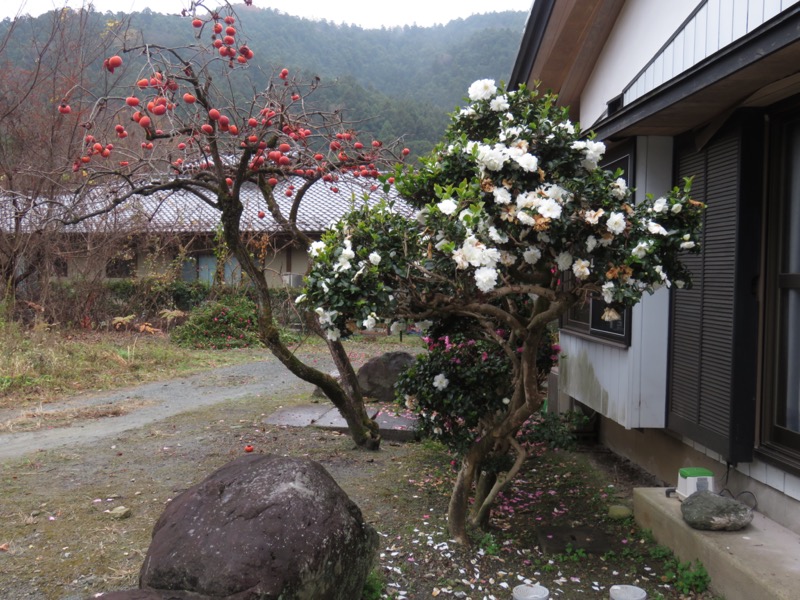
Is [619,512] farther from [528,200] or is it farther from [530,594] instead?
[528,200]

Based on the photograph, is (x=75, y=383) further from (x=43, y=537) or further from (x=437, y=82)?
(x=437, y=82)

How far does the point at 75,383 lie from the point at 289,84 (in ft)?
21.4

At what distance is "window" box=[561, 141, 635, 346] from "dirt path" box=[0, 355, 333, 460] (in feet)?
16.7

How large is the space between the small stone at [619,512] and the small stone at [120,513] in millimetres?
3461

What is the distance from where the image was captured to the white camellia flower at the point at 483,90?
4.00 metres

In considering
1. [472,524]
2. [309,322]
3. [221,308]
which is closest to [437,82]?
[221,308]

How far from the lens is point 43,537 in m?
4.19

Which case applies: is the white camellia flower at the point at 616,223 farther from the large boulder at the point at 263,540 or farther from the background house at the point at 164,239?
the background house at the point at 164,239

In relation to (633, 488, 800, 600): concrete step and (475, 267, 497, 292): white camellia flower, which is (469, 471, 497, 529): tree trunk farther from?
(475, 267, 497, 292): white camellia flower

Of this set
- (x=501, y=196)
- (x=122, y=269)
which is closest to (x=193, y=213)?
(x=122, y=269)

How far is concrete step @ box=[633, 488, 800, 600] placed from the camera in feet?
9.62

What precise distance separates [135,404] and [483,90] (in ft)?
22.9

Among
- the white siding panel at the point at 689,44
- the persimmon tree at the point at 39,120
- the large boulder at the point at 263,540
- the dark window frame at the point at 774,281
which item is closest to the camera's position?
the large boulder at the point at 263,540

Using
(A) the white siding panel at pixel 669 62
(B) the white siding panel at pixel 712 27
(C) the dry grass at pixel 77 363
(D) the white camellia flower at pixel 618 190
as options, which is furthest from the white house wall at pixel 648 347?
(C) the dry grass at pixel 77 363
